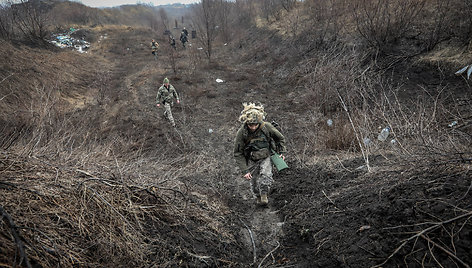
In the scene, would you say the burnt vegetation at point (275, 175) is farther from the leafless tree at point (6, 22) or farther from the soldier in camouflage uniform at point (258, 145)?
the leafless tree at point (6, 22)

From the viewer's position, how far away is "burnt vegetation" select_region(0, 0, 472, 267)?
191cm

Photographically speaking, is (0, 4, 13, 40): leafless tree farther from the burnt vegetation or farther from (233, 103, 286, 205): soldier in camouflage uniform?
(233, 103, 286, 205): soldier in camouflage uniform

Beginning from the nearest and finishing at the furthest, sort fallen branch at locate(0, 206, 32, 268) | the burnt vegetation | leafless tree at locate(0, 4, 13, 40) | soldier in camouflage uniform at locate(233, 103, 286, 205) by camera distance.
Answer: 1. fallen branch at locate(0, 206, 32, 268)
2. the burnt vegetation
3. soldier in camouflage uniform at locate(233, 103, 286, 205)
4. leafless tree at locate(0, 4, 13, 40)

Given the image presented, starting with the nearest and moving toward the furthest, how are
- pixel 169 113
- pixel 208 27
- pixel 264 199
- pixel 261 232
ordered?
pixel 261 232
pixel 264 199
pixel 169 113
pixel 208 27

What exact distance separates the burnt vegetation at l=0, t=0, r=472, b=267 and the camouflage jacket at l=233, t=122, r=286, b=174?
737mm

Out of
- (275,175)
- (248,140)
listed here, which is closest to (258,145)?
(248,140)

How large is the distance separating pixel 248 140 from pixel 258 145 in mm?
159

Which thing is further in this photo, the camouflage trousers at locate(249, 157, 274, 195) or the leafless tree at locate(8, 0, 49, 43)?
the leafless tree at locate(8, 0, 49, 43)

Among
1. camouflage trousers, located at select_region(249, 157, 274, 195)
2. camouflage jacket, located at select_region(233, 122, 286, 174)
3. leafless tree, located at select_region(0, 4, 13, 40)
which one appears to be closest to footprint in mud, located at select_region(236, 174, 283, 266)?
camouflage trousers, located at select_region(249, 157, 274, 195)

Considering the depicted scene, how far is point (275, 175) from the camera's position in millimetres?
4574

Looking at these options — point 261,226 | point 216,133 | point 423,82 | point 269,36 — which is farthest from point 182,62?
point 261,226

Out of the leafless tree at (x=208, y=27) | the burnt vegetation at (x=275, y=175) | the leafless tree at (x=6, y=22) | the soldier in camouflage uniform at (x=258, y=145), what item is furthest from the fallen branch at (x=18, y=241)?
the leafless tree at (x=6, y=22)

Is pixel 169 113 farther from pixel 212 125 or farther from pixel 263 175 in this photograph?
pixel 263 175

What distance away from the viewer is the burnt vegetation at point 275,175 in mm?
1912
